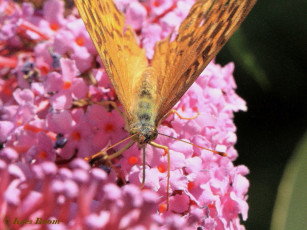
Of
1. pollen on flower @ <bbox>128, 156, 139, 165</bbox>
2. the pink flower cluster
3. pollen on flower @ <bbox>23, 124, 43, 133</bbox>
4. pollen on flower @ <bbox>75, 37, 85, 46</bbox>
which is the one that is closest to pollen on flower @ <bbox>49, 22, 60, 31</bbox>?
the pink flower cluster

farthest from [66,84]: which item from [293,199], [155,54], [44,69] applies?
[293,199]

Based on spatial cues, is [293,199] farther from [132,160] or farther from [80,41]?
[80,41]

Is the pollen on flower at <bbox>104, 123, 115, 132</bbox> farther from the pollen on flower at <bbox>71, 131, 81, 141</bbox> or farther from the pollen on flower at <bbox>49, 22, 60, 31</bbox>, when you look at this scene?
the pollen on flower at <bbox>49, 22, 60, 31</bbox>

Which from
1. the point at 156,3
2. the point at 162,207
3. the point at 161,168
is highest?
the point at 156,3

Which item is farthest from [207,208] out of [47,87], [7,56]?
[7,56]

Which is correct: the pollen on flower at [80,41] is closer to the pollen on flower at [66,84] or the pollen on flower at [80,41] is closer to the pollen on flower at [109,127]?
the pollen on flower at [66,84]

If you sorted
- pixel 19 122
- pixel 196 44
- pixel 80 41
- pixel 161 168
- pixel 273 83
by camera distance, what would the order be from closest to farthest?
pixel 196 44 < pixel 161 168 < pixel 19 122 < pixel 80 41 < pixel 273 83
